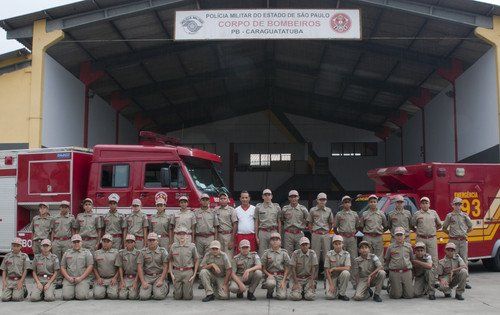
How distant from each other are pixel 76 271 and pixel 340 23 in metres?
9.18


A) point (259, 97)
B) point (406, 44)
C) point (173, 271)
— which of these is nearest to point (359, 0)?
point (406, 44)

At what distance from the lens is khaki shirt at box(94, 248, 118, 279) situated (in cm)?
944

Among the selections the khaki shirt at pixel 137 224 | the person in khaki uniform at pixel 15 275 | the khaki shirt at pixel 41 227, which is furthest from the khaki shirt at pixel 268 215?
the khaki shirt at pixel 41 227

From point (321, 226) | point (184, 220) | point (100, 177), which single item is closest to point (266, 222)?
point (321, 226)

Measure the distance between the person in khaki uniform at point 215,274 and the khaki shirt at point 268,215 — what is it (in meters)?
1.36

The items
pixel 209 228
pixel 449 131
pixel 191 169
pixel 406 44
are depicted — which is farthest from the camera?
pixel 449 131

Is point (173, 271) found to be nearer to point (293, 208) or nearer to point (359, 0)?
point (293, 208)

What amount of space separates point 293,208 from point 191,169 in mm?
2309

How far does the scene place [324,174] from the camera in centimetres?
3172

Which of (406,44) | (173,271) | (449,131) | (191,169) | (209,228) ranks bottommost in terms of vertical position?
(173,271)

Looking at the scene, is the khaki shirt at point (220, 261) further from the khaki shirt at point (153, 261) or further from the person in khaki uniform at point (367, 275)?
the person in khaki uniform at point (367, 275)

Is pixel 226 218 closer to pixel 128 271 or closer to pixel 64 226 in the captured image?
pixel 128 271

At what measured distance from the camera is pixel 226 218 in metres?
10.3

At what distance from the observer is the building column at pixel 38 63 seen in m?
15.0
